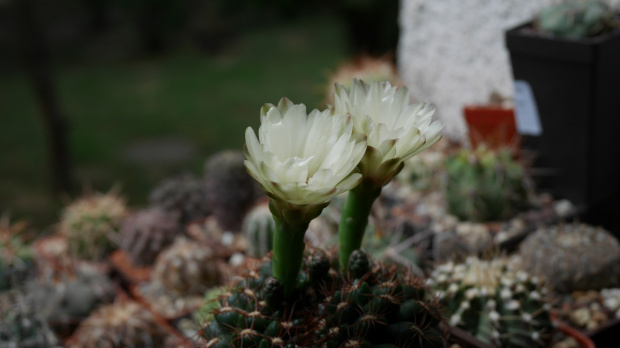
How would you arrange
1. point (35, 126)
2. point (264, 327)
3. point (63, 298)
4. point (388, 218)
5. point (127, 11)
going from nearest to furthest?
point (264, 327)
point (63, 298)
point (388, 218)
point (35, 126)
point (127, 11)

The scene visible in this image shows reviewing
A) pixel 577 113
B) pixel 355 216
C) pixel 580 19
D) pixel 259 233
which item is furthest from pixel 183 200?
pixel 355 216

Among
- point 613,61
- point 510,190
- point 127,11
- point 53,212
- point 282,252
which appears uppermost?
point 127,11

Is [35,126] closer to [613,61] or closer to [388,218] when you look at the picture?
[388,218]

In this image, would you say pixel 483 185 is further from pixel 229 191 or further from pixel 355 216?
pixel 355 216

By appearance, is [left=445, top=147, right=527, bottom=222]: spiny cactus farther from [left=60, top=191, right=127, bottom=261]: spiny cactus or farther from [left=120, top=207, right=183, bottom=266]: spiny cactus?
[left=60, top=191, right=127, bottom=261]: spiny cactus

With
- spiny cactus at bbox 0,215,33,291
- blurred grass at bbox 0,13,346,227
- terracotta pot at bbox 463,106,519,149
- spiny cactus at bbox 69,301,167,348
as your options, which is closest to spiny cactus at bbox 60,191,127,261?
spiny cactus at bbox 0,215,33,291

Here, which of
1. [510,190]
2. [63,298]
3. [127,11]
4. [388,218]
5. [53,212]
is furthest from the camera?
[127,11]

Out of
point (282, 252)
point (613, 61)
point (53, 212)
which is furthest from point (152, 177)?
point (282, 252)
